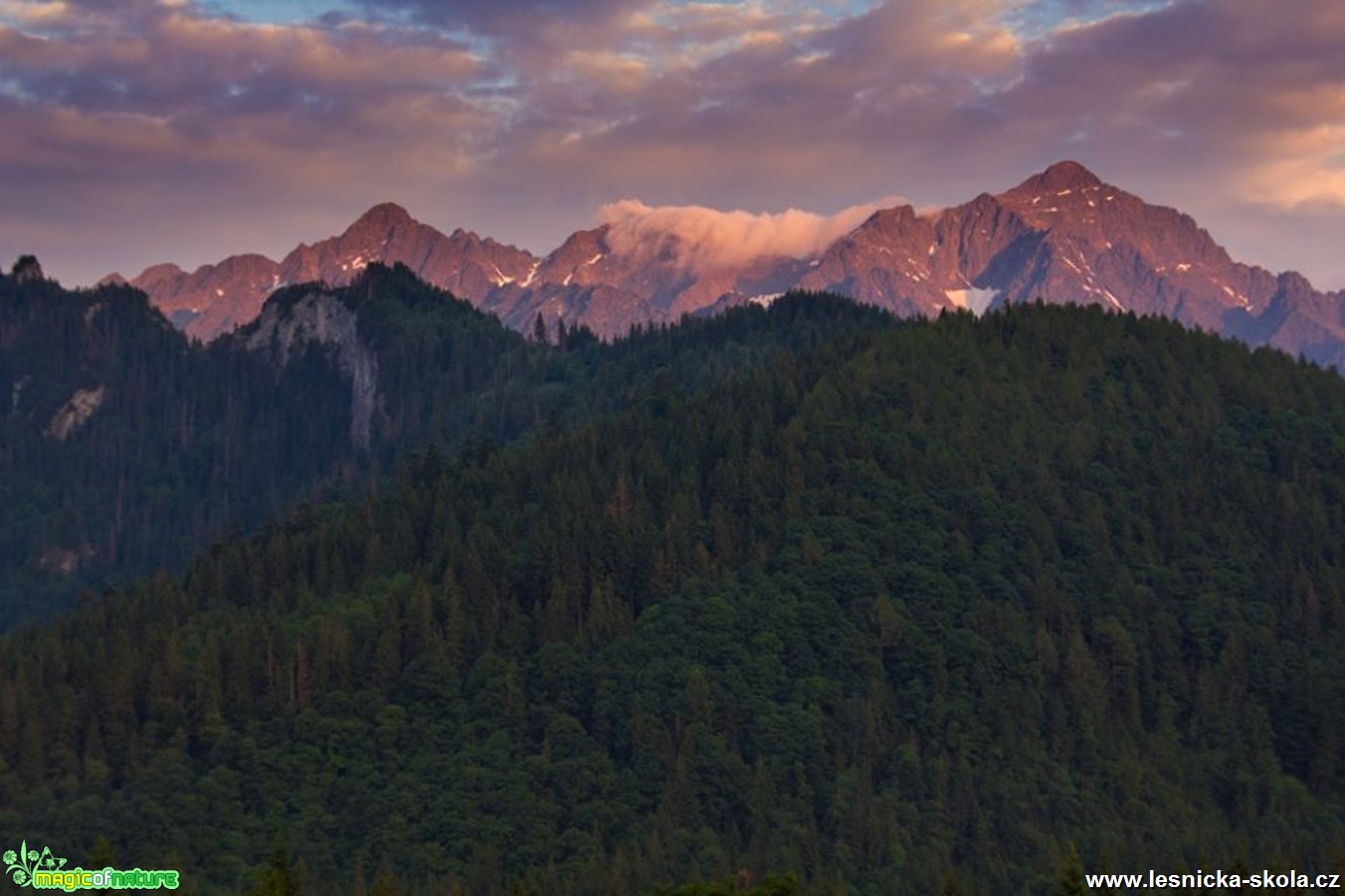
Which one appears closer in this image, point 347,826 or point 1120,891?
point 1120,891

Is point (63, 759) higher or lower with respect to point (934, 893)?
higher

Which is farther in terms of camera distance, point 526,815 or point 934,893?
point 526,815

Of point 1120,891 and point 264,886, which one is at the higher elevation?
point 264,886

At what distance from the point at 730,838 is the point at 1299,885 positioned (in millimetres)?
57245

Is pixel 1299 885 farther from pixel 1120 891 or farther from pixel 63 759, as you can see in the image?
pixel 63 759

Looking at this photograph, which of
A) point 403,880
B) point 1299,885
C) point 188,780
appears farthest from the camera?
point 188,780

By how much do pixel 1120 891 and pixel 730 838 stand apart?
39.3m

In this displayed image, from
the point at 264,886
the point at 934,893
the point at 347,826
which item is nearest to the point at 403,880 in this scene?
the point at 347,826

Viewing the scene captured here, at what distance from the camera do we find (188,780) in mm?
198125

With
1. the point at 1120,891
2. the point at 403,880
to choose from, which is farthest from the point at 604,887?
the point at 1120,891

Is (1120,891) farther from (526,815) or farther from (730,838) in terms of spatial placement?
(526,815)

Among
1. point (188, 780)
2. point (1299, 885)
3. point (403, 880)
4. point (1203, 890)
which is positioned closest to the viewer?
point (1299, 885)

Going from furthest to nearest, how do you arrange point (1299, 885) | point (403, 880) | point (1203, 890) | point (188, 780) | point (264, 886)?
point (188, 780)
point (403, 880)
point (1203, 890)
point (1299, 885)
point (264, 886)

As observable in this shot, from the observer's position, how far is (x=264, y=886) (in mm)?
127062
